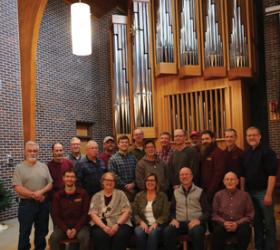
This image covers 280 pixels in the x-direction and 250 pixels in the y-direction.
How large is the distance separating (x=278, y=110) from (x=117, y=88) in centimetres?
347

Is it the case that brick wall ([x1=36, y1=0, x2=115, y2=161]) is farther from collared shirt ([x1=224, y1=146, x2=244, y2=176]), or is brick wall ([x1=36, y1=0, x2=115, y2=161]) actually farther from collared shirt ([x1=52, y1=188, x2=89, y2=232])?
collared shirt ([x1=224, y1=146, x2=244, y2=176])

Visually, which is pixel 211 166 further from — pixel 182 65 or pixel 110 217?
pixel 182 65

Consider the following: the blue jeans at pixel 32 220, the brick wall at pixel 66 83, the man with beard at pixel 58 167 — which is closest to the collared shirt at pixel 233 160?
the man with beard at pixel 58 167

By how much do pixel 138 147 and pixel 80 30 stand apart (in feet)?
5.17

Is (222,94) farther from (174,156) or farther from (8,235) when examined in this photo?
(8,235)

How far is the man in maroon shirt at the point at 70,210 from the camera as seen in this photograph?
439cm

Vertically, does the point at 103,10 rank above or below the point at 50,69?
above

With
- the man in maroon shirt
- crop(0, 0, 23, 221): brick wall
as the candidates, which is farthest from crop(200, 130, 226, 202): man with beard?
crop(0, 0, 23, 221): brick wall

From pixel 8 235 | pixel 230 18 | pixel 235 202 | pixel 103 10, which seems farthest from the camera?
pixel 103 10

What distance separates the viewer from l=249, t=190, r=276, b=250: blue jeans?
431cm

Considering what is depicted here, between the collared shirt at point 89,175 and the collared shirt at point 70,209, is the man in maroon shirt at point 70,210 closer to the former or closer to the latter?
the collared shirt at point 70,209

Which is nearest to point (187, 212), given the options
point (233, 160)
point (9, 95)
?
point (233, 160)

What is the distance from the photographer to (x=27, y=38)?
8430 mm

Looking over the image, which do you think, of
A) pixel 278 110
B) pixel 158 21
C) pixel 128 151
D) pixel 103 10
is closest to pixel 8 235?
pixel 128 151
